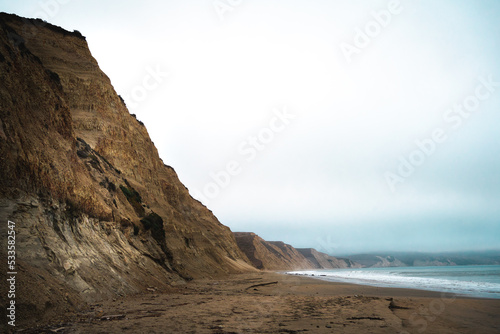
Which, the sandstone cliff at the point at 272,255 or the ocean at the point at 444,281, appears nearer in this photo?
the ocean at the point at 444,281

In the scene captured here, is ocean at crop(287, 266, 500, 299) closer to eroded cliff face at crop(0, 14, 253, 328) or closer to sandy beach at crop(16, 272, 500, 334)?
sandy beach at crop(16, 272, 500, 334)

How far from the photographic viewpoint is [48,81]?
15.9 metres

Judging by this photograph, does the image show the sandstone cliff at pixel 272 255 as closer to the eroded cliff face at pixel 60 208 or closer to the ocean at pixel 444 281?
the ocean at pixel 444 281

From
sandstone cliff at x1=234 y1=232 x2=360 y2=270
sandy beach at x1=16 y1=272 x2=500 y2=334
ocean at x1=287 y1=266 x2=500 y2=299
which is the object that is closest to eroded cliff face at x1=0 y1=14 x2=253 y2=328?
sandy beach at x1=16 y1=272 x2=500 y2=334

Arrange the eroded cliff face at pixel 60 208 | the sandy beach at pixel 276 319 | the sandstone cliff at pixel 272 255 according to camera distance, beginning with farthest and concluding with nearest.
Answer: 1. the sandstone cliff at pixel 272 255
2. the eroded cliff face at pixel 60 208
3. the sandy beach at pixel 276 319

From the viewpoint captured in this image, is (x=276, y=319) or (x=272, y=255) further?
(x=272, y=255)

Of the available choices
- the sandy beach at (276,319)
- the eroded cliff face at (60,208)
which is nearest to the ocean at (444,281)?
the sandy beach at (276,319)

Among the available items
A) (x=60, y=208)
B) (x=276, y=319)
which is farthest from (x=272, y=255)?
(x=276, y=319)

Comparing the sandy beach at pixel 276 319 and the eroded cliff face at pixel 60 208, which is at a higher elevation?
the eroded cliff face at pixel 60 208

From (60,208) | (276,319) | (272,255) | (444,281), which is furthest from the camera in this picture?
(272,255)

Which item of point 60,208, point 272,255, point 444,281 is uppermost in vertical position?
point 60,208

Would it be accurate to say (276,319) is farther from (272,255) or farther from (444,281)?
(272,255)

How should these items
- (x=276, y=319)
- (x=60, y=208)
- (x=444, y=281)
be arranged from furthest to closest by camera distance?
(x=444, y=281) → (x=60, y=208) → (x=276, y=319)

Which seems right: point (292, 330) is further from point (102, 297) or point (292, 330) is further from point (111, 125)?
point (111, 125)
